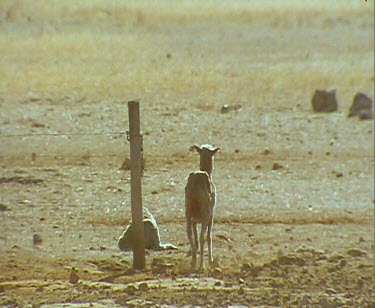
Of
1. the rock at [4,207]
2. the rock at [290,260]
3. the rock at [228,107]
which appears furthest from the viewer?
the rock at [228,107]

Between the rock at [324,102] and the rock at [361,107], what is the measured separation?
1.15 ft

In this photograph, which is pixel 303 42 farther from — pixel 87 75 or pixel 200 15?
pixel 87 75

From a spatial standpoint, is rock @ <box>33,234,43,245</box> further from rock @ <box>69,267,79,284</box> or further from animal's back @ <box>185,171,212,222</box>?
animal's back @ <box>185,171,212,222</box>

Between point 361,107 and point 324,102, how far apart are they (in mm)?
693

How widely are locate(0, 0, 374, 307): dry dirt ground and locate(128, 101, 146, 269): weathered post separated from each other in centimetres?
22

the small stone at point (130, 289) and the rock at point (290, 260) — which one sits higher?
the small stone at point (130, 289)

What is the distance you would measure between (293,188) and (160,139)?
2.84m

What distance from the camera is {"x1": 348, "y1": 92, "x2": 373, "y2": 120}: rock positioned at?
2031 centimetres

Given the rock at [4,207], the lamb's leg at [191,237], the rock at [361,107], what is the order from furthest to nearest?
1. the rock at [361,107]
2. the rock at [4,207]
3. the lamb's leg at [191,237]

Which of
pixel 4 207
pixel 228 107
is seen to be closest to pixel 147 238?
pixel 4 207

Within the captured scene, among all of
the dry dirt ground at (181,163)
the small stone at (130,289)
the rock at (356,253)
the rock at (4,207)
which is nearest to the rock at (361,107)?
the dry dirt ground at (181,163)

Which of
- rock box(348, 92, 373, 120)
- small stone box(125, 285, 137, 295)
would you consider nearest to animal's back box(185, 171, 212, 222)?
small stone box(125, 285, 137, 295)

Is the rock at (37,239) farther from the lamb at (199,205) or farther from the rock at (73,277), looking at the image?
the lamb at (199,205)

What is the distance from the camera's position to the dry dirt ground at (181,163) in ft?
35.0
